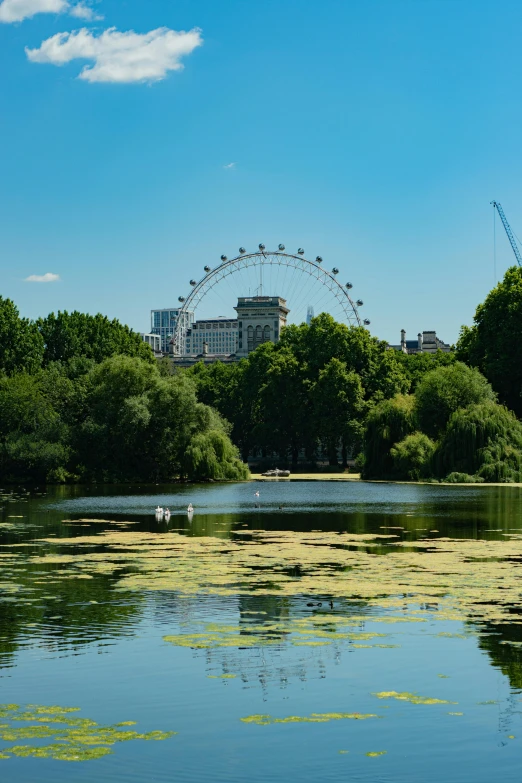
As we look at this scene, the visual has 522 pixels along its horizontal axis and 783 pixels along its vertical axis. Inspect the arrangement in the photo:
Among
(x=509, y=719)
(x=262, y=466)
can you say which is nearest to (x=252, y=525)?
(x=509, y=719)

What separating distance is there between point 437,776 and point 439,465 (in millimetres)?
66781

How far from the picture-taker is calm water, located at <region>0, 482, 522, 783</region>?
989 cm

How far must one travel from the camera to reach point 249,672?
13445 millimetres

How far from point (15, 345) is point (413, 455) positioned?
132 ft

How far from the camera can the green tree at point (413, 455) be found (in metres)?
77.6

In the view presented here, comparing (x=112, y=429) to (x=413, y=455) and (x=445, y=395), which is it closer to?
(x=413, y=455)

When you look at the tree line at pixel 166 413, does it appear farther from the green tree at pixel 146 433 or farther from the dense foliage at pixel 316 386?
the dense foliage at pixel 316 386

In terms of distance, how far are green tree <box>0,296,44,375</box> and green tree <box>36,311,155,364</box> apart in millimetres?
4005

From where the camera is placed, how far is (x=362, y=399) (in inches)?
4840

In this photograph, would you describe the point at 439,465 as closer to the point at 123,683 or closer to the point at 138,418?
the point at 138,418

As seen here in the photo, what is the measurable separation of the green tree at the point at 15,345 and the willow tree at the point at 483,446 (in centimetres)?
4056

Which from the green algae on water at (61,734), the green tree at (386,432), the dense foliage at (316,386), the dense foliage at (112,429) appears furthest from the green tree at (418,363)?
the green algae on water at (61,734)

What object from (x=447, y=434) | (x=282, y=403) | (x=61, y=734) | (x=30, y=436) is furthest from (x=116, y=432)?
(x=61, y=734)

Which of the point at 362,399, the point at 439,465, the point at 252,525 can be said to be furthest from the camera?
the point at 362,399
